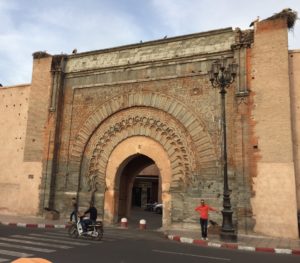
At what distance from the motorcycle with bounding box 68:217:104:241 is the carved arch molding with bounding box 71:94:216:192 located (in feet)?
13.5

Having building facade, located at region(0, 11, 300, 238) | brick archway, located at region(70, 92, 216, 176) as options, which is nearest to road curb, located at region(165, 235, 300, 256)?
building facade, located at region(0, 11, 300, 238)

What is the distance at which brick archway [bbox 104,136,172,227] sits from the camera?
13727mm

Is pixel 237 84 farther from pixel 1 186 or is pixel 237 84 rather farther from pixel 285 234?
pixel 1 186

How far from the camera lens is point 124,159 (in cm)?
1449

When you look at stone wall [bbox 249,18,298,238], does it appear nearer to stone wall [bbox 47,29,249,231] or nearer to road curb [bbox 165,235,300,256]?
stone wall [bbox 47,29,249,231]

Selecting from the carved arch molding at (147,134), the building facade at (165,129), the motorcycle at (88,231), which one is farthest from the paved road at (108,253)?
the carved arch molding at (147,134)

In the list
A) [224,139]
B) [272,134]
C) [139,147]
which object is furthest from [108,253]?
[139,147]

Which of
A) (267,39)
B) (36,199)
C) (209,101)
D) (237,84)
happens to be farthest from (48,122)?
(267,39)

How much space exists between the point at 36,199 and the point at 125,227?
4551 millimetres

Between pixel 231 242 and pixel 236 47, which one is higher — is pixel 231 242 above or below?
below

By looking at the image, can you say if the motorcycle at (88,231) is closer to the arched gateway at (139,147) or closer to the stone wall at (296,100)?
the arched gateway at (139,147)

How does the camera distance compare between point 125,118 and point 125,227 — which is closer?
point 125,227

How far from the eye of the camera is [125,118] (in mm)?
14719

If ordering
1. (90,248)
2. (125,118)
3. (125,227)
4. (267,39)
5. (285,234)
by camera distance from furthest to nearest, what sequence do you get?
(125,118) < (125,227) < (267,39) < (285,234) < (90,248)
